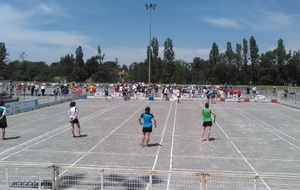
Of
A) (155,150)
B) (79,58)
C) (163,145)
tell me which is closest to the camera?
(155,150)

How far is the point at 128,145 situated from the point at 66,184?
603 cm

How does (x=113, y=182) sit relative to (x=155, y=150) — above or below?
above

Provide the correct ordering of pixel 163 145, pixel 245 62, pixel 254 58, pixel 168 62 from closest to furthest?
pixel 163 145, pixel 168 62, pixel 254 58, pixel 245 62

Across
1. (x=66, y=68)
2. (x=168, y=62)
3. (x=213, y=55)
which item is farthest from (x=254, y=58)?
(x=66, y=68)

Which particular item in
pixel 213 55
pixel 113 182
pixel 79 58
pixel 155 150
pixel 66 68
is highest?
pixel 79 58

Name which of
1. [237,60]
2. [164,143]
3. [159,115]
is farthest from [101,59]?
[164,143]

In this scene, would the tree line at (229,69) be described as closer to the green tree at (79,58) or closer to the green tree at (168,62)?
the green tree at (168,62)

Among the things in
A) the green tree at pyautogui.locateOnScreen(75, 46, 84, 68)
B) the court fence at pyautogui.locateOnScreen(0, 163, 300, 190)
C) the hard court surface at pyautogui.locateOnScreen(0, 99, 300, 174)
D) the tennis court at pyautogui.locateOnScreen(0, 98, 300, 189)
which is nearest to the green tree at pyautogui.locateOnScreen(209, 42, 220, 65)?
the green tree at pyautogui.locateOnScreen(75, 46, 84, 68)

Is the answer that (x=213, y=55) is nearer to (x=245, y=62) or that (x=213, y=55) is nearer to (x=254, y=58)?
(x=245, y=62)

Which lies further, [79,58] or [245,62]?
[79,58]

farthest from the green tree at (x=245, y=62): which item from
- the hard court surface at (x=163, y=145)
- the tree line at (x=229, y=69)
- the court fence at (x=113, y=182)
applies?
the court fence at (x=113, y=182)

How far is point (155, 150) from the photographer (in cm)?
1284

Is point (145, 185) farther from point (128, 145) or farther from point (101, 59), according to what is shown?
point (101, 59)

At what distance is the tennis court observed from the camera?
834 centimetres
